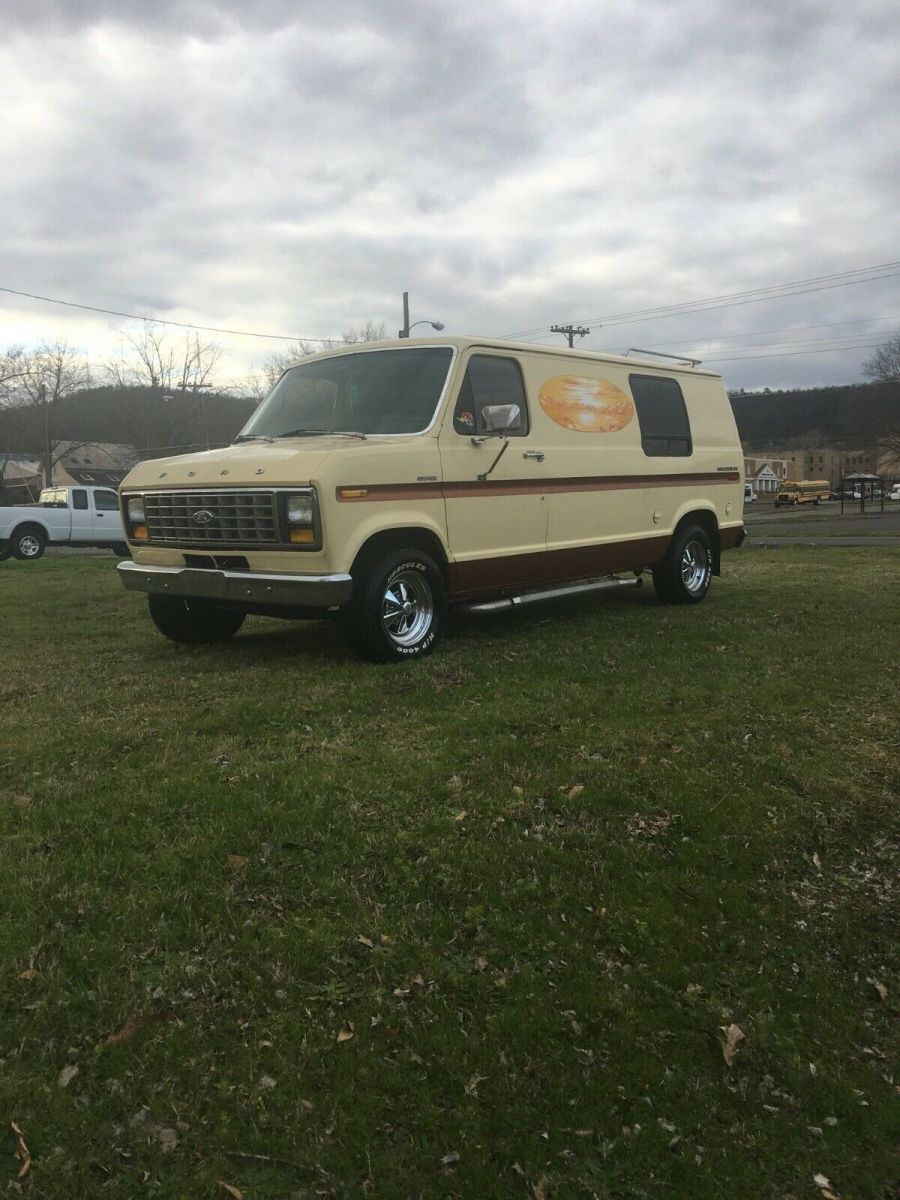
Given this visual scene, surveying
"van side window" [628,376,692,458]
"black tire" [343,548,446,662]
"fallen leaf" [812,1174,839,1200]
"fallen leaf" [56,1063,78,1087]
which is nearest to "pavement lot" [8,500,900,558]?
"van side window" [628,376,692,458]

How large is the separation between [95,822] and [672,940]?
2242mm

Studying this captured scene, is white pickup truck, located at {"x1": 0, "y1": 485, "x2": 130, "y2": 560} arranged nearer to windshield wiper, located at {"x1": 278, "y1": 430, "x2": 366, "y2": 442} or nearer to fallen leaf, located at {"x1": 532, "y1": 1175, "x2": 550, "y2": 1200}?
windshield wiper, located at {"x1": 278, "y1": 430, "x2": 366, "y2": 442}

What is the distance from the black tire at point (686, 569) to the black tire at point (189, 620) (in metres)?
4.42

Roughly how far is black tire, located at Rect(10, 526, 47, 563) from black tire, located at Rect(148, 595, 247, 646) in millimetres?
15155

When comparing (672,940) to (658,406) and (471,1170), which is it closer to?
(471,1170)

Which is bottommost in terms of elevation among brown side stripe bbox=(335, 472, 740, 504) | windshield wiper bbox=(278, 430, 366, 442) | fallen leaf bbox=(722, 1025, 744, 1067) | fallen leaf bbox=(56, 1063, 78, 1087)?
fallen leaf bbox=(722, 1025, 744, 1067)

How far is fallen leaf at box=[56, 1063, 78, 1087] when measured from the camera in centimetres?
222

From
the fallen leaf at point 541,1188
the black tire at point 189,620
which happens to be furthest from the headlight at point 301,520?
the fallen leaf at point 541,1188

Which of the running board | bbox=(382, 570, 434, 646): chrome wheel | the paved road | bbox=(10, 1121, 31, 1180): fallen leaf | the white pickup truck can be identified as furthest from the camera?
the white pickup truck

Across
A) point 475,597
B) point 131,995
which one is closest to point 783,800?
point 131,995

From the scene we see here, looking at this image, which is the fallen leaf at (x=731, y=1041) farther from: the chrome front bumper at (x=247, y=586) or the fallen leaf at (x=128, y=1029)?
the chrome front bumper at (x=247, y=586)

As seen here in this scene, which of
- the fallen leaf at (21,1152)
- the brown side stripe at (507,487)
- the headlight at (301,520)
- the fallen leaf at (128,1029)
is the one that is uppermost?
the brown side stripe at (507,487)

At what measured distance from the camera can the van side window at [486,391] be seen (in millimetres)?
6648

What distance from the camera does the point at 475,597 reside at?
7.05 metres
